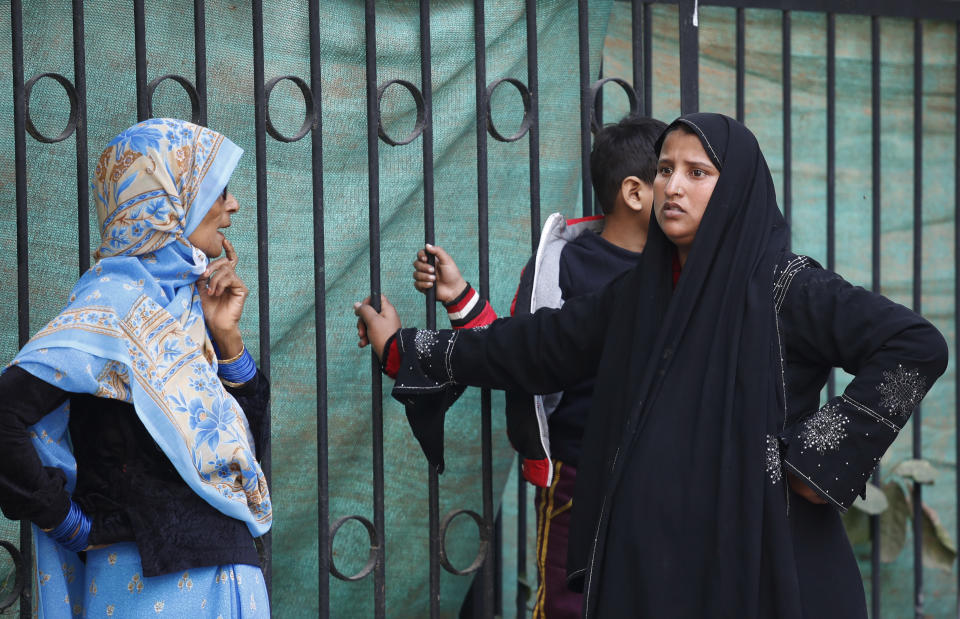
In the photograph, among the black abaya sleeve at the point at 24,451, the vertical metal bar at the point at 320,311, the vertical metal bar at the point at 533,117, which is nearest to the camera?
the black abaya sleeve at the point at 24,451

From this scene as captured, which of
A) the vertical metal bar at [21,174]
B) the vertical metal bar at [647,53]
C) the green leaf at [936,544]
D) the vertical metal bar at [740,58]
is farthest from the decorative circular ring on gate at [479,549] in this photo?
the green leaf at [936,544]

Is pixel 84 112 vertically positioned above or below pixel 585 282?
above

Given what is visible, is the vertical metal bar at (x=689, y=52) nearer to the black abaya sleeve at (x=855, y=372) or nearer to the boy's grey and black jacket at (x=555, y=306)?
the boy's grey and black jacket at (x=555, y=306)

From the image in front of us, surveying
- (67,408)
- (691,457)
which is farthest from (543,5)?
(67,408)

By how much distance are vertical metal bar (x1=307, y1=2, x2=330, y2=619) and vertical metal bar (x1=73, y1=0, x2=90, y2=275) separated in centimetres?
51

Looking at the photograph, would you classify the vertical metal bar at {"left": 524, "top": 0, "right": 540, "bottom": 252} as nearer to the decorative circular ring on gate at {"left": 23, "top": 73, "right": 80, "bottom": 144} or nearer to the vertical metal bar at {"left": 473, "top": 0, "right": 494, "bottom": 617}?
the vertical metal bar at {"left": 473, "top": 0, "right": 494, "bottom": 617}

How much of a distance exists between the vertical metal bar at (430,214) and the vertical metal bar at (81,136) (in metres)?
0.80

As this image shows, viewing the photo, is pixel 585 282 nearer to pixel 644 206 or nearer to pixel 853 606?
pixel 644 206

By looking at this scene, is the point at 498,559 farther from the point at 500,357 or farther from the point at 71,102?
the point at 71,102

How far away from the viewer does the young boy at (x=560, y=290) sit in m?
2.84

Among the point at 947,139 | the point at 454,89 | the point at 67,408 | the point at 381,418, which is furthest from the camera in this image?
the point at 947,139

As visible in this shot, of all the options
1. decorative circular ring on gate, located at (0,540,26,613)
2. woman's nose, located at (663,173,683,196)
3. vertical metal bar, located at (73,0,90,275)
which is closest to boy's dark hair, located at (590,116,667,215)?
woman's nose, located at (663,173,683,196)

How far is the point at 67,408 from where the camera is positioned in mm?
2162

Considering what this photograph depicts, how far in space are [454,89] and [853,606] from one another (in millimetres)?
1662
